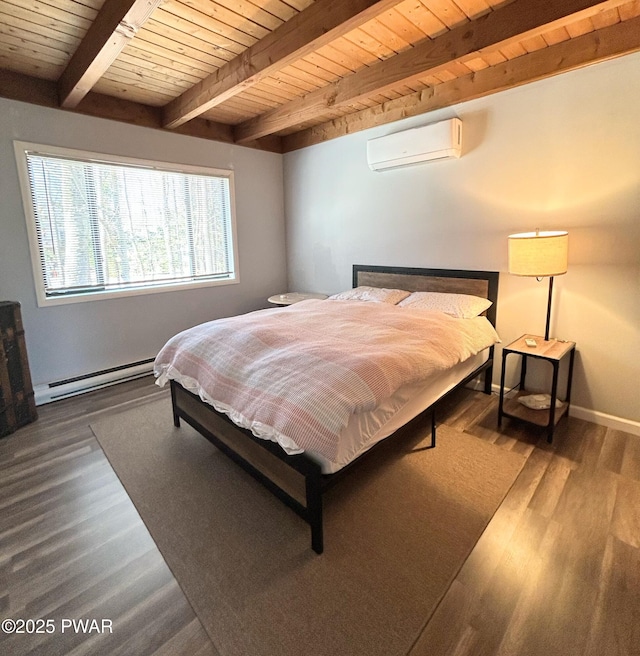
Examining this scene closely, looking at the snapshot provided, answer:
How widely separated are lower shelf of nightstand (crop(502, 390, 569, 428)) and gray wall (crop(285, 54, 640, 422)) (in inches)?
12.9

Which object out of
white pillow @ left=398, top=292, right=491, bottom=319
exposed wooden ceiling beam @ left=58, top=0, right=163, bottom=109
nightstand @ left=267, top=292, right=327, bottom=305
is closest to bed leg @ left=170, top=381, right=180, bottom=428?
nightstand @ left=267, top=292, right=327, bottom=305

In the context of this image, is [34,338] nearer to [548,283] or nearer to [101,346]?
[101,346]

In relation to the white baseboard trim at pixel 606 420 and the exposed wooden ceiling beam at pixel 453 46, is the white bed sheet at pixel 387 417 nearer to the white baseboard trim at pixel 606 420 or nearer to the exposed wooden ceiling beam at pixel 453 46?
the white baseboard trim at pixel 606 420

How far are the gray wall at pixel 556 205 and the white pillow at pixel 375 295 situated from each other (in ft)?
1.23

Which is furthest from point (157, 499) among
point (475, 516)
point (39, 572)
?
point (475, 516)

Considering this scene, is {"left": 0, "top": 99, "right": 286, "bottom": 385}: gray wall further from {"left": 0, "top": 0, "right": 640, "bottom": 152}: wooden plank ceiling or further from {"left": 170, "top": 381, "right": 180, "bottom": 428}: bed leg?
{"left": 170, "top": 381, "right": 180, "bottom": 428}: bed leg

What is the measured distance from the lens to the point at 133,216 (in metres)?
3.65

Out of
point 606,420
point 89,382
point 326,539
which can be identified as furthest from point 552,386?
point 89,382

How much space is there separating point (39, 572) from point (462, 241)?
3.49 m

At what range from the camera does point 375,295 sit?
139 inches

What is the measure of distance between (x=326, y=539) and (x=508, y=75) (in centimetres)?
334

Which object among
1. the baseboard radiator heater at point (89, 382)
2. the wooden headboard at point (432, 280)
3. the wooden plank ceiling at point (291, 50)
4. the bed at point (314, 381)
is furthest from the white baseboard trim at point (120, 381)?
the wooden plank ceiling at point (291, 50)

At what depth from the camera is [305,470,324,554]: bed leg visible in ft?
5.24

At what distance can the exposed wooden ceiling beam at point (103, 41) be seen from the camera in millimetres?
1853
